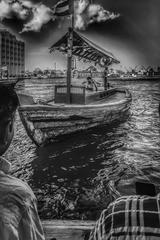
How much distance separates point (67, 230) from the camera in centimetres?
268

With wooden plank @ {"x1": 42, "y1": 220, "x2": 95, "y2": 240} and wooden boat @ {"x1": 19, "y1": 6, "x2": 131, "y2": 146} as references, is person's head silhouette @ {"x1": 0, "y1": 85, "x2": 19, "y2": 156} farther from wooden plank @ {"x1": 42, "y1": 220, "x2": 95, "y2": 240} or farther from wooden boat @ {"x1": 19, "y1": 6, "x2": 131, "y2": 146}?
wooden boat @ {"x1": 19, "y1": 6, "x2": 131, "y2": 146}

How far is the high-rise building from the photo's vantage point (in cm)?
15912

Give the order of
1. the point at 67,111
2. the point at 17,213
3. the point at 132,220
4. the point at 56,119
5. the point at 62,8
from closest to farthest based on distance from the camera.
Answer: the point at 17,213
the point at 132,220
the point at 56,119
the point at 67,111
the point at 62,8

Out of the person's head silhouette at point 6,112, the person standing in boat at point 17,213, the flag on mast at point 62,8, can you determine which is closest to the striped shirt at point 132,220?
the person standing in boat at point 17,213

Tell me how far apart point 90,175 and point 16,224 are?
6838 millimetres

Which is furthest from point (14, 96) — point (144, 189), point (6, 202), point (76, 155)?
point (76, 155)

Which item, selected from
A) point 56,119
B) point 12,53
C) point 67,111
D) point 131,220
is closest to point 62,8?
point 67,111

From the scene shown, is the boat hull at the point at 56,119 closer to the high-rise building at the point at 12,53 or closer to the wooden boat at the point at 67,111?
the wooden boat at the point at 67,111

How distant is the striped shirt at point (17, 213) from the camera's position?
34.3 inches

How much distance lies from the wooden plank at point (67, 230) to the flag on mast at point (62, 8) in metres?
9.85

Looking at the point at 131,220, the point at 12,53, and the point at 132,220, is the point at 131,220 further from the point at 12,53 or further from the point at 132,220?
the point at 12,53

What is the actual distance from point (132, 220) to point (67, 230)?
1901 millimetres

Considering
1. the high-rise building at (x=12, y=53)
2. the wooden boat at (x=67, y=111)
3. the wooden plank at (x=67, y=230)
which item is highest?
the high-rise building at (x=12, y=53)

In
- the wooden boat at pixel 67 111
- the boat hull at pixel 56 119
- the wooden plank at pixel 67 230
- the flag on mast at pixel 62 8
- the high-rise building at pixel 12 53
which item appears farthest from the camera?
the high-rise building at pixel 12 53
